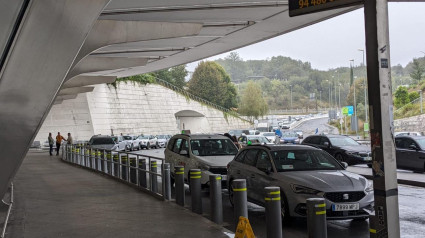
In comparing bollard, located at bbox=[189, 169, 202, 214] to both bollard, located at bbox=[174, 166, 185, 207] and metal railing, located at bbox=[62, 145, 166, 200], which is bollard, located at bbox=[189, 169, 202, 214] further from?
metal railing, located at bbox=[62, 145, 166, 200]

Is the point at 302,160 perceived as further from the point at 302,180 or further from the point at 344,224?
the point at 344,224

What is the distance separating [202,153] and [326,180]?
19.9 ft

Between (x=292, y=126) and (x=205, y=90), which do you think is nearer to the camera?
(x=292, y=126)

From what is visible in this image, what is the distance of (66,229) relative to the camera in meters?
8.68

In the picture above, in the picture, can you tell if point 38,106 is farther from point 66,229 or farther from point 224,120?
point 224,120

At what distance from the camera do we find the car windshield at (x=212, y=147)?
48.0 feet

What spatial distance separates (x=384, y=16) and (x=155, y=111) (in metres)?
65.1

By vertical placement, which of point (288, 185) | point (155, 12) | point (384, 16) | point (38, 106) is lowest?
point (288, 185)

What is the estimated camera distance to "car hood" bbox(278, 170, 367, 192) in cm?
880

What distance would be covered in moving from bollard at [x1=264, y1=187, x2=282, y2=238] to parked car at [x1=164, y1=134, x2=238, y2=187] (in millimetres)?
6201

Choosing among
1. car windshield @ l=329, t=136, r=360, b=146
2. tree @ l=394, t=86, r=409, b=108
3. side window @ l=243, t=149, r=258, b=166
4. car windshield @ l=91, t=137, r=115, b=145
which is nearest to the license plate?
side window @ l=243, t=149, r=258, b=166

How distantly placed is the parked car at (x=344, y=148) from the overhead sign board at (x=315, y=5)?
16235mm

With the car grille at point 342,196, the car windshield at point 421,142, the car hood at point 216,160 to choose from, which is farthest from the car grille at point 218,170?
the car windshield at point 421,142

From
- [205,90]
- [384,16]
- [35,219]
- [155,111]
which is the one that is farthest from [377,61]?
[205,90]
